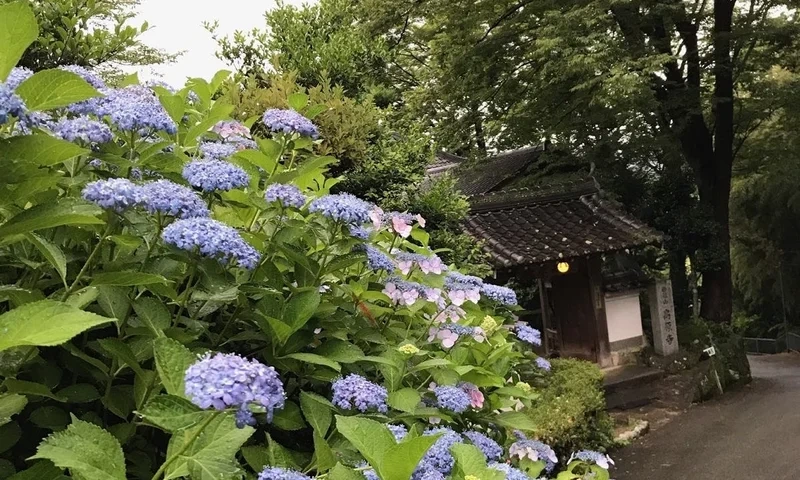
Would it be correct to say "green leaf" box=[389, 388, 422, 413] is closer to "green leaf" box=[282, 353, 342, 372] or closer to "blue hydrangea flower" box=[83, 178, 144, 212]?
"green leaf" box=[282, 353, 342, 372]

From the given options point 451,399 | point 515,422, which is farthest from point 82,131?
point 515,422

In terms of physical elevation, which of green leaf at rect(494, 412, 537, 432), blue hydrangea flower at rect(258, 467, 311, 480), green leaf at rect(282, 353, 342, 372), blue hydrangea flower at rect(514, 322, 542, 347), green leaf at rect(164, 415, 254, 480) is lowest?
green leaf at rect(494, 412, 537, 432)

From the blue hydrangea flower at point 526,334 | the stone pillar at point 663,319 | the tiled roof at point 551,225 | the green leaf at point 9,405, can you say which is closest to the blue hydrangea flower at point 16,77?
the green leaf at point 9,405

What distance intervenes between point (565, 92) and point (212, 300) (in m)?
9.41

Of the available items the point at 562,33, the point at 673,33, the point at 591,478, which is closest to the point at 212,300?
the point at 591,478

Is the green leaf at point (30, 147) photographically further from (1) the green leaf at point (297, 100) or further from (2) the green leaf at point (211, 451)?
(1) the green leaf at point (297, 100)

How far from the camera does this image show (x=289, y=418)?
106cm

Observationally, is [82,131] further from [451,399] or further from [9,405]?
[451,399]

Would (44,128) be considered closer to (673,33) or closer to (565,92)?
(565,92)

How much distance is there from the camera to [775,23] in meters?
9.68

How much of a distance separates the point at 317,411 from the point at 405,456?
354 mm

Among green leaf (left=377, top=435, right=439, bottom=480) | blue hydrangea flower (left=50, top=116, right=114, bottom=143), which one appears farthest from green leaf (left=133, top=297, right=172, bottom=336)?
green leaf (left=377, top=435, right=439, bottom=480)

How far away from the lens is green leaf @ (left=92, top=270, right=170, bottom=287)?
86 centimetres

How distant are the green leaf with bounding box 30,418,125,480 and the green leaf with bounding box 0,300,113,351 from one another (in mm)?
129
